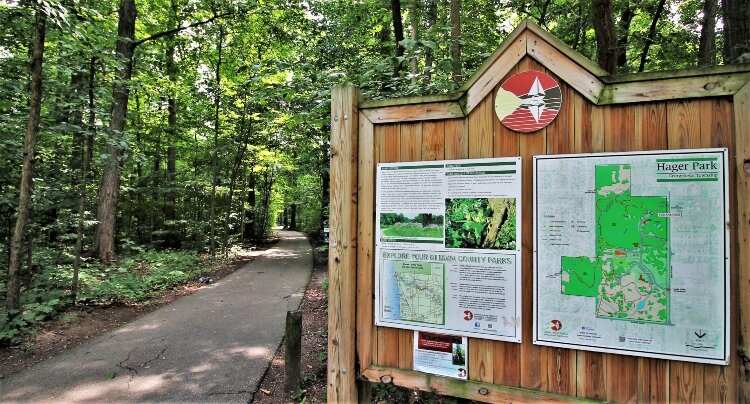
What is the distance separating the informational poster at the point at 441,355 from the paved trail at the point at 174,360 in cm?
260

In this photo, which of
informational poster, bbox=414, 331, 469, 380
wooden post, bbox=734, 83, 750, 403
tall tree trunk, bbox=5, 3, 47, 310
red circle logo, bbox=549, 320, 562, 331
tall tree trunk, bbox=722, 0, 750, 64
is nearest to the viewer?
wooden post, bbox=734, 83, 750, 403

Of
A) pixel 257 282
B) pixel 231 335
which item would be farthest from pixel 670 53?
pixel 257 282

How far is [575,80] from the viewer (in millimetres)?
1817

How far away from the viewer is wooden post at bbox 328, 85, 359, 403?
85.7 inches

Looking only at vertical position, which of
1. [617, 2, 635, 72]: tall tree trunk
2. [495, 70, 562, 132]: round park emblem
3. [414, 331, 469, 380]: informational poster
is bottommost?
[414, 331, 469, 380]: informational poster

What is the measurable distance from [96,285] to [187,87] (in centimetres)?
658

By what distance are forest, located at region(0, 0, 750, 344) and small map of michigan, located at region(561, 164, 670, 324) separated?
5.25ft

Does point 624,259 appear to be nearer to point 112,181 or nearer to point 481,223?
point 481,223

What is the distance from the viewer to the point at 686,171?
163 centimetres

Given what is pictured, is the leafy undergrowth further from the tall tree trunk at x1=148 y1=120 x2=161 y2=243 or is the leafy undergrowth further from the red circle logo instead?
the red circle logo

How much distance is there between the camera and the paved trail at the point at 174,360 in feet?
12.9

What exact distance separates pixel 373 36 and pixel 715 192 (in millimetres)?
10876

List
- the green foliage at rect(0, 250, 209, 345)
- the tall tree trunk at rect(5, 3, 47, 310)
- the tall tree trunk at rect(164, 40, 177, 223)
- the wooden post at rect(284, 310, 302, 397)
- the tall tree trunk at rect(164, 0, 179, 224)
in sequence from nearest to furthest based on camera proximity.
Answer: the wooden post at rect(284, 310, 302, 397) → the tall tree trunk at rect(5, 3, 47, 310) → the green foliage at rect(0, 250, 209, 345) → the tall tree trunk at rect(164, 0, 179, 224) → the tall tree trunk at rect(164, 40, 177, 223)

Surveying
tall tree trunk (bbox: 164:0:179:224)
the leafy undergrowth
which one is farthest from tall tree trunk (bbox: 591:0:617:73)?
tall tree trunk (bbox: 164:0:179:224)
